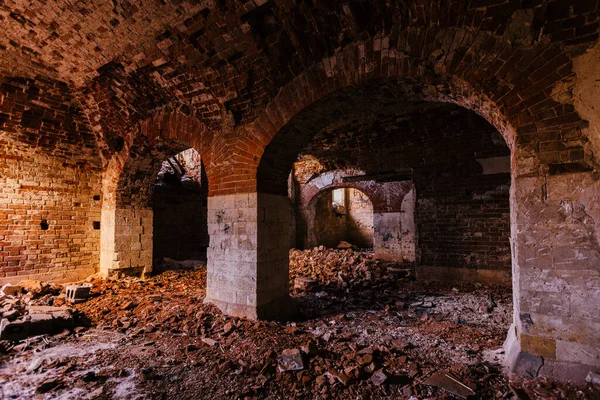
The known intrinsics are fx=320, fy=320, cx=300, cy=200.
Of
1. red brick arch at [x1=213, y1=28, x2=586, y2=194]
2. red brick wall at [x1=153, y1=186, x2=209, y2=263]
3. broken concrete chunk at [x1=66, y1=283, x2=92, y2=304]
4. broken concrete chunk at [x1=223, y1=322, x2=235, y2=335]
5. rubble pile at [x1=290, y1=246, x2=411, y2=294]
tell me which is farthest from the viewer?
red brick wall at [x1=153, y1=186, x2=209, y2=263]

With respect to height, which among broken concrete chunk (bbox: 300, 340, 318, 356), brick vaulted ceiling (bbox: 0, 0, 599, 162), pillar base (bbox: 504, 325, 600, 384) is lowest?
broken concrete chunk (bbox: 300, 340, 318, 356)

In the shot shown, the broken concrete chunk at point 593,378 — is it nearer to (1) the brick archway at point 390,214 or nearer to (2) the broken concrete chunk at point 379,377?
(2) the broken concrete chunk at point 379,377

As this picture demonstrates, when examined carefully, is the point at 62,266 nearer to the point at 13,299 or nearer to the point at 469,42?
the point at 13,299

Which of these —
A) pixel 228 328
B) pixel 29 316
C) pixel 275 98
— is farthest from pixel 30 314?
pixel 275 98

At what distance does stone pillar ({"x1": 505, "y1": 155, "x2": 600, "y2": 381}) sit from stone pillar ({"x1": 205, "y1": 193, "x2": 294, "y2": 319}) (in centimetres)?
318

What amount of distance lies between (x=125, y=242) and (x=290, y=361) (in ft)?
20.5

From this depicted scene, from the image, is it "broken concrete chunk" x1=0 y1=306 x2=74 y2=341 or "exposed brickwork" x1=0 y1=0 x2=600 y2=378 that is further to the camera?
"broken concrete chunk" x1=0 y1=306 x2=74 y2=341

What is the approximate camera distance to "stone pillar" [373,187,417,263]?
1012cm

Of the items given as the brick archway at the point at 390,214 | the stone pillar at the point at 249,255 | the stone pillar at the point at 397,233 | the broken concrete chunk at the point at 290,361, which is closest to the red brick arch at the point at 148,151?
the stone pillar at the point at 249,255

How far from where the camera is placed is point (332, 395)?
2840mm

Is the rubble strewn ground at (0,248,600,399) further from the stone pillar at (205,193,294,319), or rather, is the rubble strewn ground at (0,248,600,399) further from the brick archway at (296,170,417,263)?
the brick archway at (296,170,417,263)

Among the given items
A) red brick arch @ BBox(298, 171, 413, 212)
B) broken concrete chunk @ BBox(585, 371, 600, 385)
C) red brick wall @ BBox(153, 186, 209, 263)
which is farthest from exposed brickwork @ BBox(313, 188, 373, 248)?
broken concrete chunk @ BBox(585, 371, 600, 385)

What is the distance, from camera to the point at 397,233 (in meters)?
10.3

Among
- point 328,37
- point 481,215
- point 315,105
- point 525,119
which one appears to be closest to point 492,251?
point 481,215
